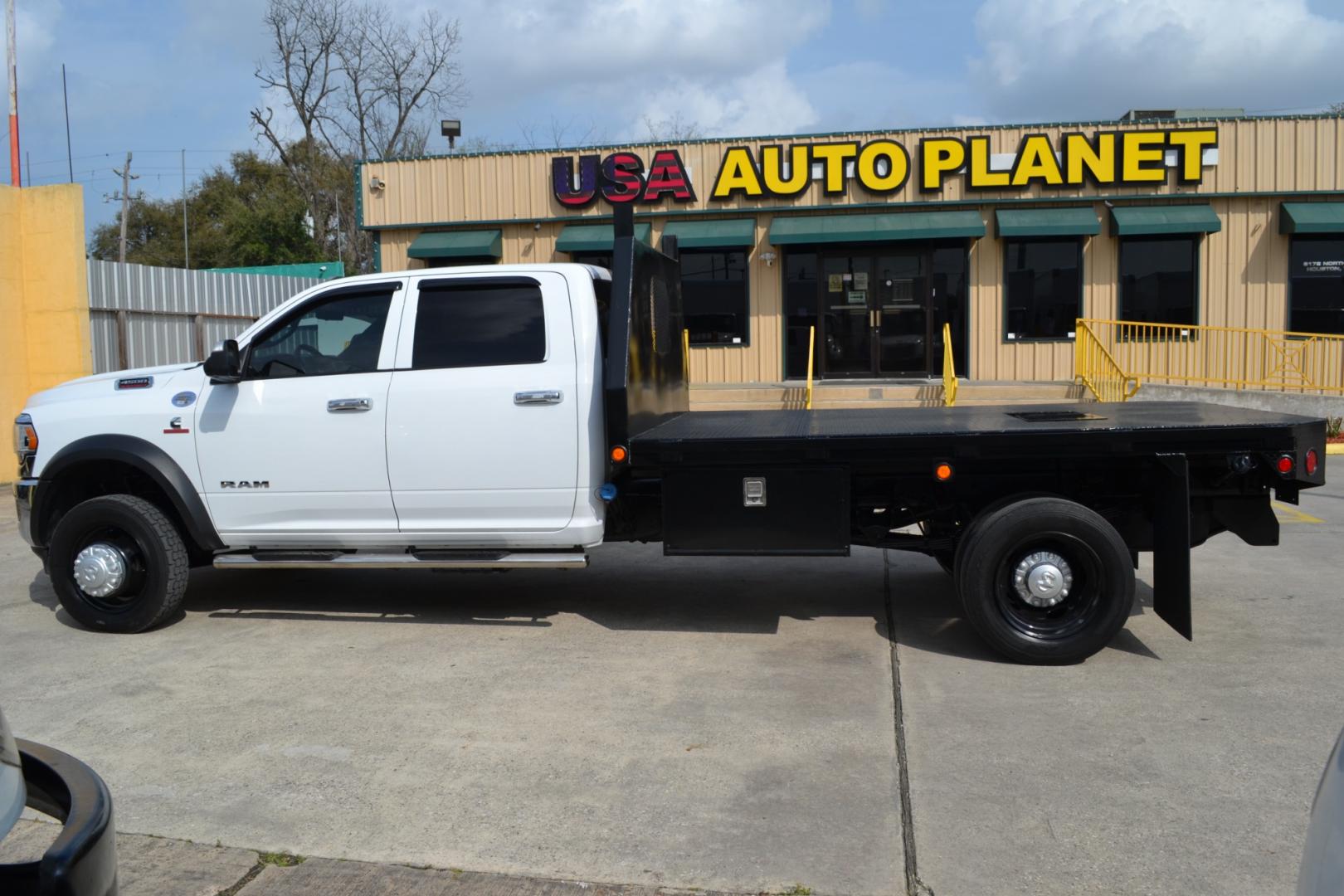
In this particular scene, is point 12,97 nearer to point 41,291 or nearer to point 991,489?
point 41,291

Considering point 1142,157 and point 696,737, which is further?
point 1142,157

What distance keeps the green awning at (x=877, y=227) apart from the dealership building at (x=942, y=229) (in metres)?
0.04

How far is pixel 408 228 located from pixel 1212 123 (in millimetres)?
13897

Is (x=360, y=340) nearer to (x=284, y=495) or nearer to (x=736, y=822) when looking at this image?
(x=284, y=495)

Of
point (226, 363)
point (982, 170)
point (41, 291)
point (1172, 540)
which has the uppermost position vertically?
point (982, 170)

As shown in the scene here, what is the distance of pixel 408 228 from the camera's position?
2067 cm

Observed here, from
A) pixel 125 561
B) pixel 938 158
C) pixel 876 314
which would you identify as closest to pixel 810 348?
pixel 876 314

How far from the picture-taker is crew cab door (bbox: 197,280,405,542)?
6457 mm

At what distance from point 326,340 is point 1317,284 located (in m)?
17.6

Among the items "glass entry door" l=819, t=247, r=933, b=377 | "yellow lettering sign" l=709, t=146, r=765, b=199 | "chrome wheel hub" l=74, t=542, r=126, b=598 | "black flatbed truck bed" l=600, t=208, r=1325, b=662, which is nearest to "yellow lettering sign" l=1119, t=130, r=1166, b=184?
"glass entry door" l=819, t=247, r=933, b=377

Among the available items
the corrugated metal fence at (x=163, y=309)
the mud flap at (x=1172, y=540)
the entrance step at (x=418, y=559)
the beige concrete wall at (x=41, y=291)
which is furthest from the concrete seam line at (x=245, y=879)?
the beige concrete wall at (x=41, y=291)

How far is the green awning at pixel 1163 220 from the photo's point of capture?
17953 millimetres

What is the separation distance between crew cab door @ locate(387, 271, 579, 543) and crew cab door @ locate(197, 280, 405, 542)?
0.14 meters

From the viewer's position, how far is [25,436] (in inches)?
270
